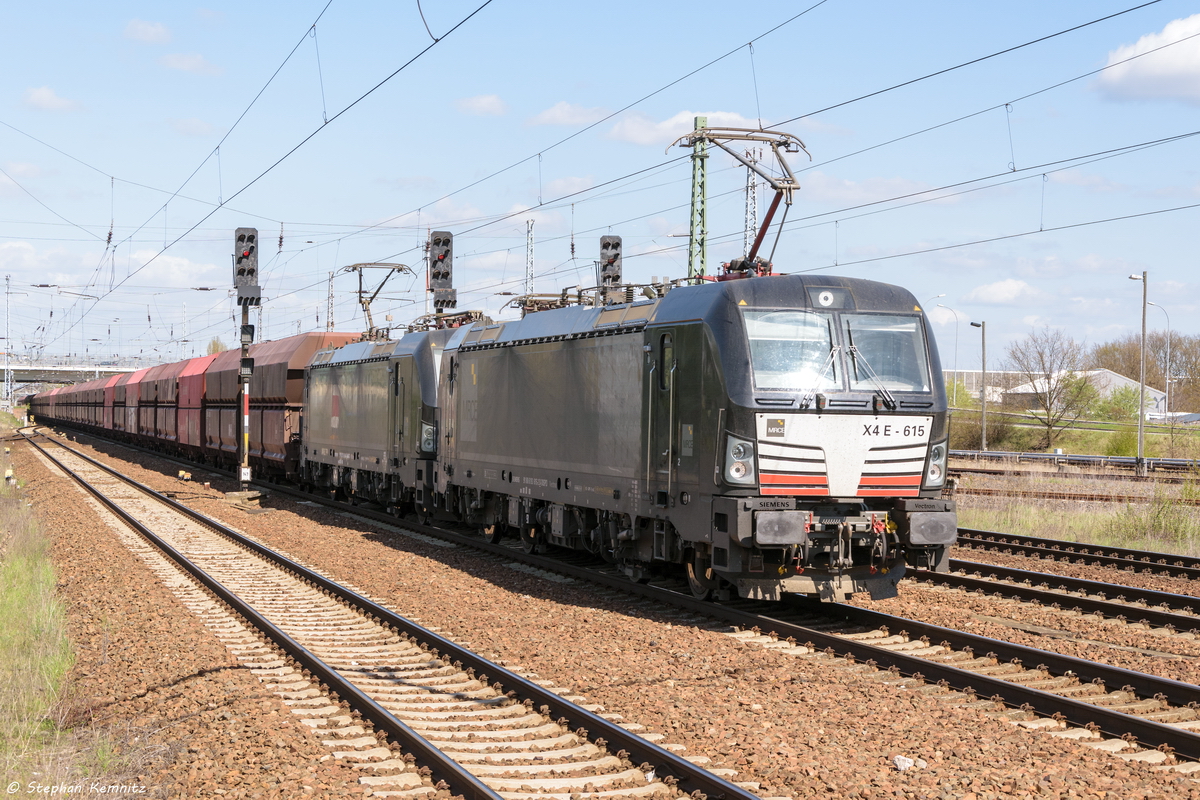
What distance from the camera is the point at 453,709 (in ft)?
28.5

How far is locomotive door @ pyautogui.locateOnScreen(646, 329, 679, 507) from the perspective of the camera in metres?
12.3

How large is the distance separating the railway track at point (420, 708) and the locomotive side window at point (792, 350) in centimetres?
402

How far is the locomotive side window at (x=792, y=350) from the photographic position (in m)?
11.3

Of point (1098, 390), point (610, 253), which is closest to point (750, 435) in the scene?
point (610, 253)

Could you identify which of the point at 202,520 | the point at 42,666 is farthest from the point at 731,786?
the point at 202,520

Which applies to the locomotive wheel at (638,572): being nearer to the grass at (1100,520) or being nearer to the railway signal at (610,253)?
the grass at (1100,520)

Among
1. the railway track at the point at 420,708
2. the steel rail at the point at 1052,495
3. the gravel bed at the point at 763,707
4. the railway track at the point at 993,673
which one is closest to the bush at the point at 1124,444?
the steel rail at the point at 1052,495

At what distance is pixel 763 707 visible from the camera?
8.41 metres

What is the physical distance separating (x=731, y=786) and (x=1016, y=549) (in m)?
13.1

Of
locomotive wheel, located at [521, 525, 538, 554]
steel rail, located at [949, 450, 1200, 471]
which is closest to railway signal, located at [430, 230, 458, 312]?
locomotive wheel, located at [521, 525, 538, 554]

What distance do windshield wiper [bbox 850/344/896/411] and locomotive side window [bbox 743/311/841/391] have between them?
24 cm

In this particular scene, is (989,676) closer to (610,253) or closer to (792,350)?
(792,350)

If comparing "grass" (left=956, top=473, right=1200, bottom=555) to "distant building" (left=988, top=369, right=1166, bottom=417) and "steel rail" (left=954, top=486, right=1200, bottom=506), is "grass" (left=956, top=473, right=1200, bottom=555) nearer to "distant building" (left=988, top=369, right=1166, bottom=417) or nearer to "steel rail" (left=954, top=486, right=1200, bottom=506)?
"steel rail" (left=954, top=486, right=1200, bottom=506)

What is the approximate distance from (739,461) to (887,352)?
207 centimetres
